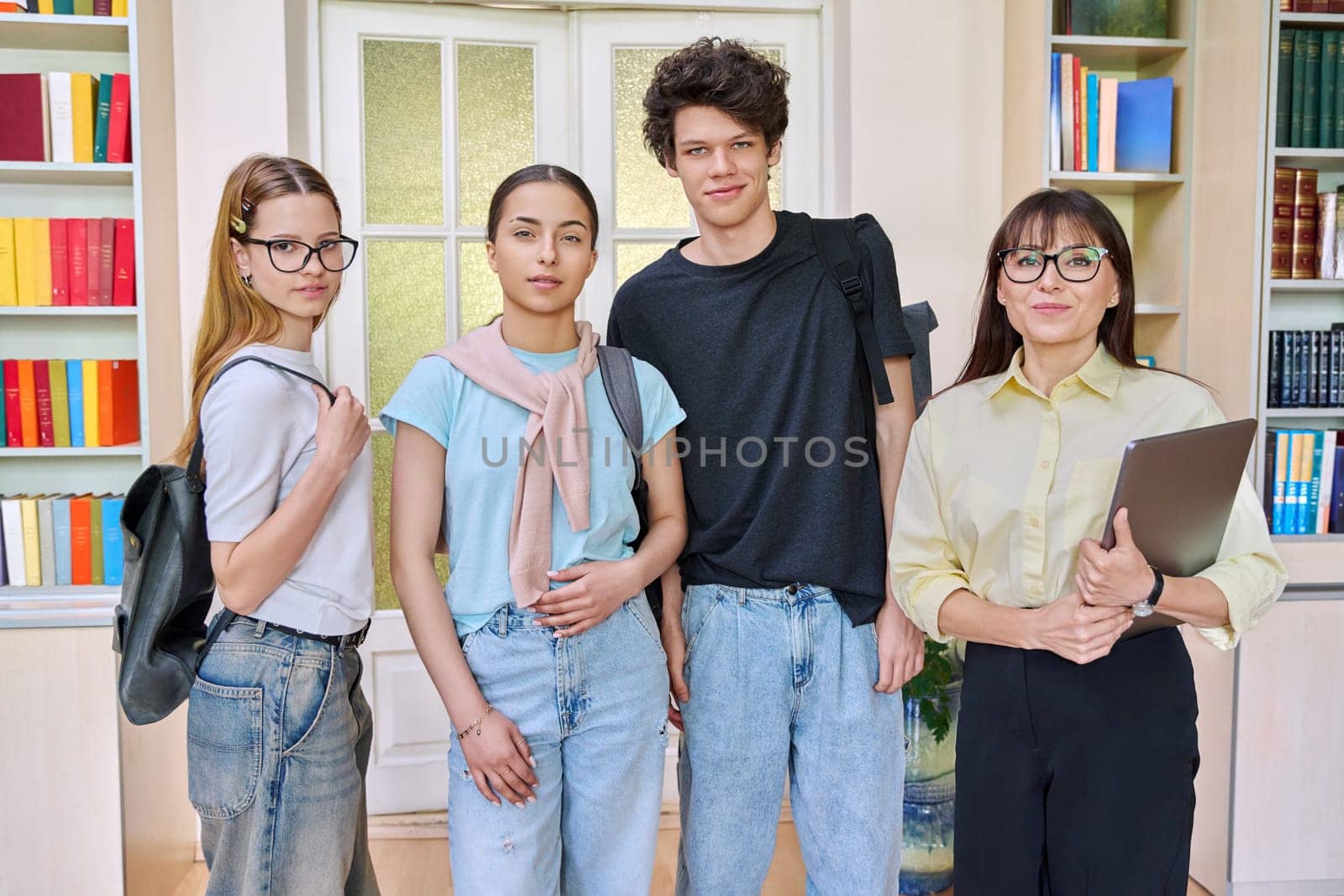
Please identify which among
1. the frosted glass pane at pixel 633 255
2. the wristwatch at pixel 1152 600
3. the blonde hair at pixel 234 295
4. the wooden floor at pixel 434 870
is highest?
the frosted glass pane at pixel 633 255

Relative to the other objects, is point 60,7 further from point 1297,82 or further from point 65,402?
point 1297,82

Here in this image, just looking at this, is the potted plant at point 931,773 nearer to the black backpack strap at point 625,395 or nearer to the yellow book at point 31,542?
the black backpack strap at point 625,395

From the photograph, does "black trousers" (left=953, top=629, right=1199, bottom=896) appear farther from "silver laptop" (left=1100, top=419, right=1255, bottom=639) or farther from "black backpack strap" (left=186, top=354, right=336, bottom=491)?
"black backpack strap" (left=186, top=354, right=336, bottom=491)

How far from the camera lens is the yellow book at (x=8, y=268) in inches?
97.1

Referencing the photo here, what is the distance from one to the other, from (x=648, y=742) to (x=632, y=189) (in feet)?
6.57

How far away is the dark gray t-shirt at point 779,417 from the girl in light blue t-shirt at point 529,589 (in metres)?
0.18

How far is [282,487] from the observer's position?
1352 mm

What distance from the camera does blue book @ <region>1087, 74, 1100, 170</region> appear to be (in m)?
2.68

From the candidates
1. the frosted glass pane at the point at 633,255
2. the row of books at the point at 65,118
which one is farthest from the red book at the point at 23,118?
the frosted glass pane at the point at 633,255

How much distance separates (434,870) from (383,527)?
1.01 metres

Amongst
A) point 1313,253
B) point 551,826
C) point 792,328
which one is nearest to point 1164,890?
point 551,826

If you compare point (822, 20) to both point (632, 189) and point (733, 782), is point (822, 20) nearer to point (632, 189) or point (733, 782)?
point (632, 189)

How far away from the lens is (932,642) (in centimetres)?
242

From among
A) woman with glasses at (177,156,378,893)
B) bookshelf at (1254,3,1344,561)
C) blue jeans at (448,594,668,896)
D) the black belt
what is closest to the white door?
bookshelf at (1254,3,1344,561)
